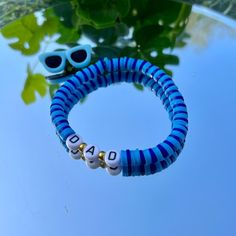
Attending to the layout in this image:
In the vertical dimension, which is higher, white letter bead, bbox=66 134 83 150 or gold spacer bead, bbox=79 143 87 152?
white letter bead, bbox=66 134 83 150

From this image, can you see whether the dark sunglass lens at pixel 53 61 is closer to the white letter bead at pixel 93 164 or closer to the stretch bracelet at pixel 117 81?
the stretch bracelet at pixel 117 81

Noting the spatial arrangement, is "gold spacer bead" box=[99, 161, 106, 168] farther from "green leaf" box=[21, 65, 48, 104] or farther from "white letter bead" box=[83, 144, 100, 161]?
"green leaf" box=[21, 65, 48, 104]

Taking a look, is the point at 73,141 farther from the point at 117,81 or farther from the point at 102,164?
the point at 117,81

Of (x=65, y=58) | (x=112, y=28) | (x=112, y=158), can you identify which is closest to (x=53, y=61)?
(x=65, y=58)

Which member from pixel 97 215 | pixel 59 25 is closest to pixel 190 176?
pixel 97 215

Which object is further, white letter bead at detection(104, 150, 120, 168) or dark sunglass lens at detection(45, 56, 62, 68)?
dark sunglass lens at detection(45, 56, 62, 68)

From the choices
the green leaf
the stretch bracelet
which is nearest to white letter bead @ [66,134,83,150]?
the stretch bracelet
